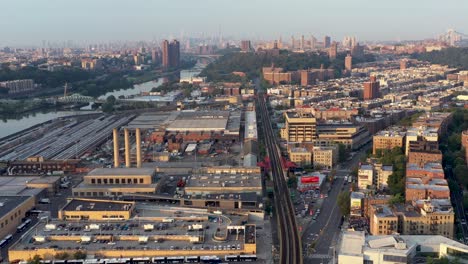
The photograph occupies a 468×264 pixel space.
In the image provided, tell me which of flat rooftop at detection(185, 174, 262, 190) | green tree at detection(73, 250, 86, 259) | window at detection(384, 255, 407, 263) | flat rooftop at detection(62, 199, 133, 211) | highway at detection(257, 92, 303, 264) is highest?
flat rooftop at detection(185, 174, 262, 190)

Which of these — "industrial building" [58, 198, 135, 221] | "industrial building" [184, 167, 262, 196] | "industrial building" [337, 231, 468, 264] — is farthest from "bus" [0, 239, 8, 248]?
"industrial building" [337, 231, 468, 264]

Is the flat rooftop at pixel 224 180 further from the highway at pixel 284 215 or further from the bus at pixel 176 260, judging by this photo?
the bus at pixel 176 260

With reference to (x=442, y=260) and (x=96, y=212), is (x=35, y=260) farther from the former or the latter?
(x=442, y=260)

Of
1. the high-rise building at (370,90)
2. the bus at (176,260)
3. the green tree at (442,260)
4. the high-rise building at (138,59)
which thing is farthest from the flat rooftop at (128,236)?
the high-rise building at (138,59)

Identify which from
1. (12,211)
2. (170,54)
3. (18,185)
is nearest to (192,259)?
(12,211)

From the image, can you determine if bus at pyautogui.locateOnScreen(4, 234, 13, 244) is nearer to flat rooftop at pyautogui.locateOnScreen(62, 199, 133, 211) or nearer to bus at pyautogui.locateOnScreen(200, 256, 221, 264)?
flat rooftop at pyautogui.locateOnScreen(62, 199, 133, 211)
